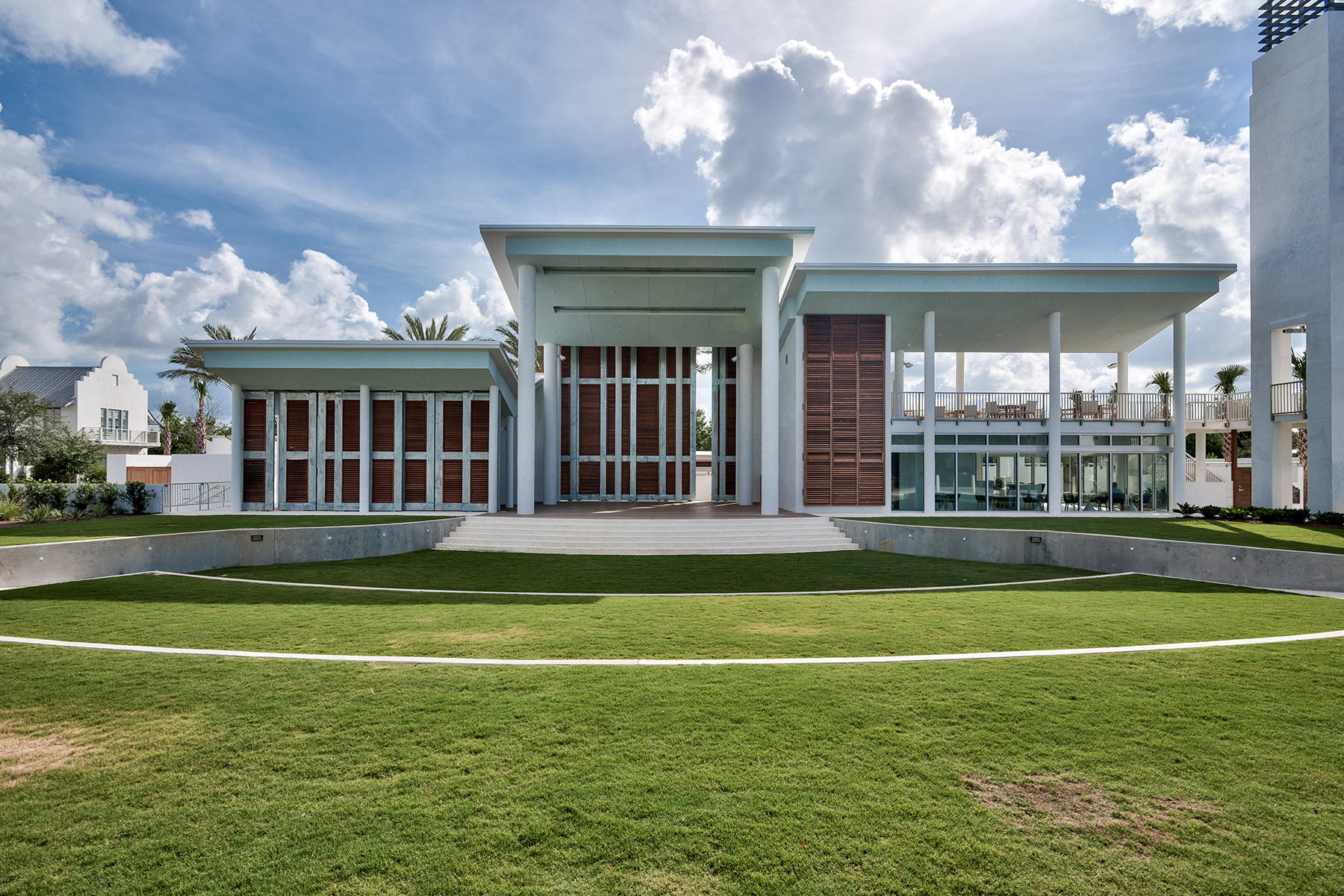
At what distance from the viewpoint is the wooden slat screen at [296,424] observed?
2373cm

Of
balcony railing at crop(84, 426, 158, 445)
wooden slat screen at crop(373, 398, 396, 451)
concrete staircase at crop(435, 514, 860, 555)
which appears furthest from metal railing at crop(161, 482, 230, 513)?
balcony railing at crop(84, 426, 158, 445)

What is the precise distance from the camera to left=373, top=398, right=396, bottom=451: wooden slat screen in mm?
23625

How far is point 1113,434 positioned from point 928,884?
2751 cm

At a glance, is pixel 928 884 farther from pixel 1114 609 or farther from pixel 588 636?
pixel 1114 609

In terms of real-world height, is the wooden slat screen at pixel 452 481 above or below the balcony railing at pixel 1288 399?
below

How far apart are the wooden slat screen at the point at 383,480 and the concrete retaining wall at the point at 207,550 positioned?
695 cm

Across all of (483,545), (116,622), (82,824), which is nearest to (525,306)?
(483,545)

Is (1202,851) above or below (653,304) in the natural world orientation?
below

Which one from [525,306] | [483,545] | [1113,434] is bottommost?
[483,545]

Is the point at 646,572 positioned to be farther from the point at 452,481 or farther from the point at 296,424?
the point at 296,424

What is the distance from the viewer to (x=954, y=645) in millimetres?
6891

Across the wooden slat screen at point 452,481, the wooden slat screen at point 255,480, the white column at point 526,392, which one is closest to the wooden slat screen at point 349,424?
the wooden slat screen at point 255,480

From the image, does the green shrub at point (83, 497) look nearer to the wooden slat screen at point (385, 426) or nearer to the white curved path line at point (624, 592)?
the wooden slat screen at point (385, 426)

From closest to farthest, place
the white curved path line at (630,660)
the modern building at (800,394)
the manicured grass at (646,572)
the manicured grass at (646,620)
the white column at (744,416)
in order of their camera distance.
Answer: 1. the white curved path line at (630,660)
2. the manicured grass at (646,620)
3. the manicured grass at (646,572)
4. the modern building at (800,394)
5. the white column at (744,416)
